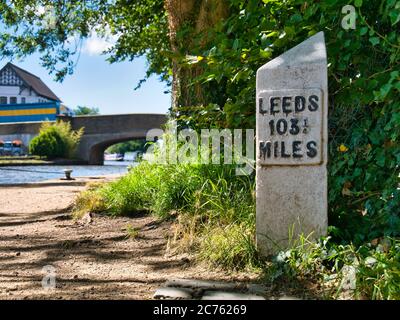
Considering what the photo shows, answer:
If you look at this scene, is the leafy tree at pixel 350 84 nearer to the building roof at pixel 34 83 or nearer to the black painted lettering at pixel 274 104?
the black painted lettering at pixel 274 104

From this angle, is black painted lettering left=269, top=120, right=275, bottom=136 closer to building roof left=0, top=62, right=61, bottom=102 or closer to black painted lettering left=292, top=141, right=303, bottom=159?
black painted lettering left=292, top=141, right=303, bottom=159

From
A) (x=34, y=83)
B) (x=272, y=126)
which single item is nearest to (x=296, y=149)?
(x=272, y=126)

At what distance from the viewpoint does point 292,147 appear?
12.6 feet

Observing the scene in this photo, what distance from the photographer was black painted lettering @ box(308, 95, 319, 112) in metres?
3.79

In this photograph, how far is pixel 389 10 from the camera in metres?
3.67

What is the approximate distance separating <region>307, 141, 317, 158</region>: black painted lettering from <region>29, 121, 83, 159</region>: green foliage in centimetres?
3092

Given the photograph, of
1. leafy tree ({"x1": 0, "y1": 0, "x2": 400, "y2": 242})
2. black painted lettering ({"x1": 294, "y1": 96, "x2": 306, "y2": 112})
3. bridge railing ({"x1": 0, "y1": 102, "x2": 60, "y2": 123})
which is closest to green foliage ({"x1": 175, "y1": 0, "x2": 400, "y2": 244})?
leafy tree ({"x1": 0, "y1": 0, "x2": 400, "y2": 242})

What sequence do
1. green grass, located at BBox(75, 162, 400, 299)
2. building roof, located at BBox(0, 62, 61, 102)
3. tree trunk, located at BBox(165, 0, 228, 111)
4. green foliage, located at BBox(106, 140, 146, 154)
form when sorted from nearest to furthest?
1. green grass, located at BBox(75, 162, 400, 299)
2. tree trunk, located at BBox(165, 0, 228, 111)
3. building roof, located at BBox(0, 62, 61, 102)
4. green foliage, located at BBox(106, 140, 146, 154)

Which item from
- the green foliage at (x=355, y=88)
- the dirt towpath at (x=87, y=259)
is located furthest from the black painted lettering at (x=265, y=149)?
the dirt towpath at (x=87, y=259)

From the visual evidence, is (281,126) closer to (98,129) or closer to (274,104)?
(274,104)

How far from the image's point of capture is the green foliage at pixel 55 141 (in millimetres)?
33562

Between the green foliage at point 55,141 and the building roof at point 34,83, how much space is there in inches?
1119

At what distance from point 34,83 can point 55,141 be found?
33.8 meters

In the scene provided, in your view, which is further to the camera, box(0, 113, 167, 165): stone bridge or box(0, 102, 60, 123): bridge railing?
box(0, 102, 60, 123): bridge railing
